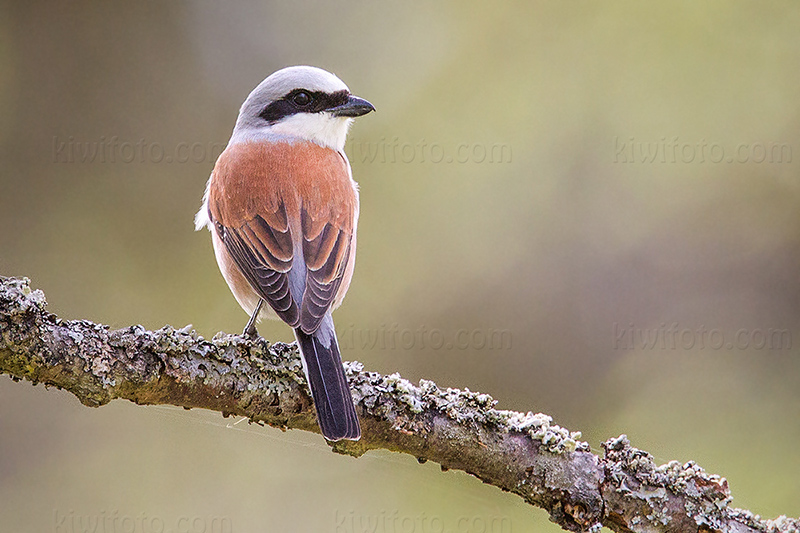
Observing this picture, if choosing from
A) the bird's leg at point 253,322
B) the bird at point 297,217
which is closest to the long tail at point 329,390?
the bird at point 297,217

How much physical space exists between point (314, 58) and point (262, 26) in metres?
0.52

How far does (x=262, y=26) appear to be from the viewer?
6801mm

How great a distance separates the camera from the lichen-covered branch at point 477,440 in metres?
2.87

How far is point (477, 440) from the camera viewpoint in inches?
120

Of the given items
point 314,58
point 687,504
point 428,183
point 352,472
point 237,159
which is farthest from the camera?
point 314,58

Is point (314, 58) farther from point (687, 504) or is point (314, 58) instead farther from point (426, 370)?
point (687, 504)

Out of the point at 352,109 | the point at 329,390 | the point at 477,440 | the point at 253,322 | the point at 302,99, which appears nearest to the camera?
the point at 329,390

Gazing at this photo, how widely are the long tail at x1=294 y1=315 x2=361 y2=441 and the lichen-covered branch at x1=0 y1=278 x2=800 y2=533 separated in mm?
95

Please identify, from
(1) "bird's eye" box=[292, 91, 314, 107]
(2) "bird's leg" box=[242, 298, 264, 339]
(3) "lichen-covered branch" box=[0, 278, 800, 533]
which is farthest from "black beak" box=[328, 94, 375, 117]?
(3) "lichen-covered branch" box=[0, 278, 800, 533]

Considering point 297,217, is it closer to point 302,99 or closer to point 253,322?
point 253,322

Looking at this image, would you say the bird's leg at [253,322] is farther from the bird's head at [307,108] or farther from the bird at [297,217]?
the bird's head at [307,108]

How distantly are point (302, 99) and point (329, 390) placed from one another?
213 centimetres

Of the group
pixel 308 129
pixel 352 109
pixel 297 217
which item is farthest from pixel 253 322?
pixel 352 109

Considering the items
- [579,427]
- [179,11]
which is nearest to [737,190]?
[579,427]
